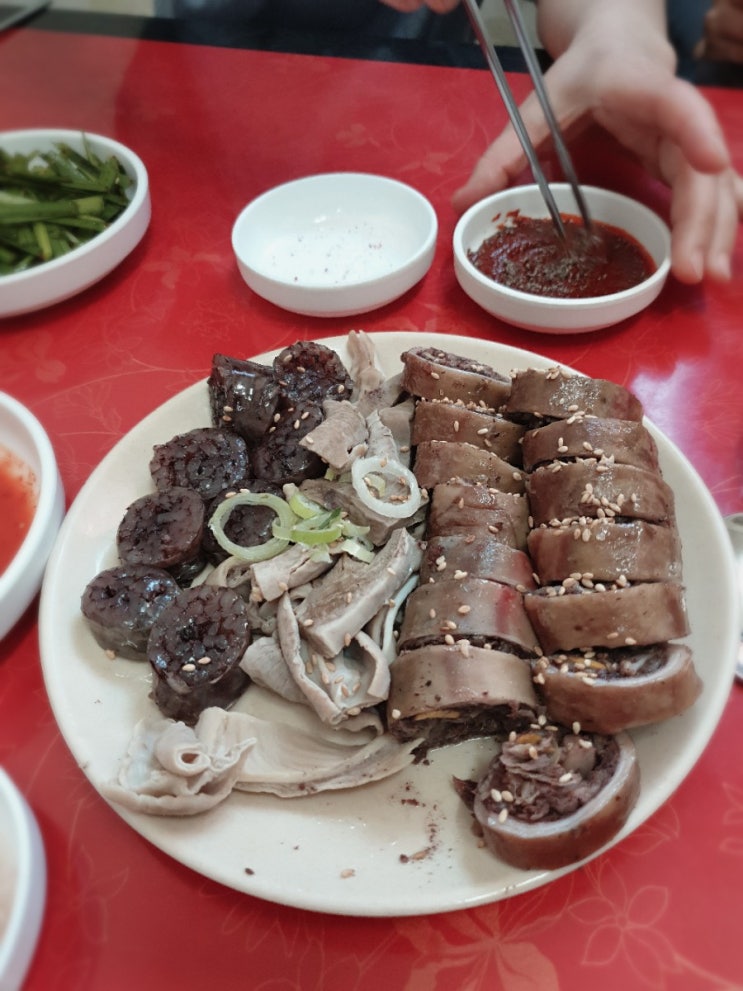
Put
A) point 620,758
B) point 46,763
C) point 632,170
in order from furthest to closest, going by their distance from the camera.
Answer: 1. point 632,170
2. point 46,763
3. point 620,758

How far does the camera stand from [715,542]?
207 cm

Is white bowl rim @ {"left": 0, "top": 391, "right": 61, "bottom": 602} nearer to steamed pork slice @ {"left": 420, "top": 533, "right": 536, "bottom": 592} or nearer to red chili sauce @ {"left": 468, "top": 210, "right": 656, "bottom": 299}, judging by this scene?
steamed pork slice @ {"left": 420, "top": 533, "right": 536, "bottom": 592}

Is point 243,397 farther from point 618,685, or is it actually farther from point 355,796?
point 618,685

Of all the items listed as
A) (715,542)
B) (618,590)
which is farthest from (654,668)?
(715,542)

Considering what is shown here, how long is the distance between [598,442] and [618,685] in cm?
75

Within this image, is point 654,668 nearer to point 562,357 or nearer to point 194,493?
point 194,493

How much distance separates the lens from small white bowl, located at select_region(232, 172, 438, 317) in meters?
3.08

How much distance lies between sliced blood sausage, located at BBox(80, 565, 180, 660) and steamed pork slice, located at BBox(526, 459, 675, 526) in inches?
46.6

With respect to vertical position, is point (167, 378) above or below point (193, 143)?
below

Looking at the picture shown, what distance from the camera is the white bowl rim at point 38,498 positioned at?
212cm

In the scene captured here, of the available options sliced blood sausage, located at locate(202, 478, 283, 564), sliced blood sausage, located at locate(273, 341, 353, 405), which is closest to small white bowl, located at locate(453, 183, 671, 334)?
sliced blood sausage, located at locate(273, 341, 353, 405)

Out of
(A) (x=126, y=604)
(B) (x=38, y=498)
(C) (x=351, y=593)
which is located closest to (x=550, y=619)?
(C) (x=351, y=593)

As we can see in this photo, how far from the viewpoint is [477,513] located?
2.11 m

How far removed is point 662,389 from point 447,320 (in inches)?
40.1
